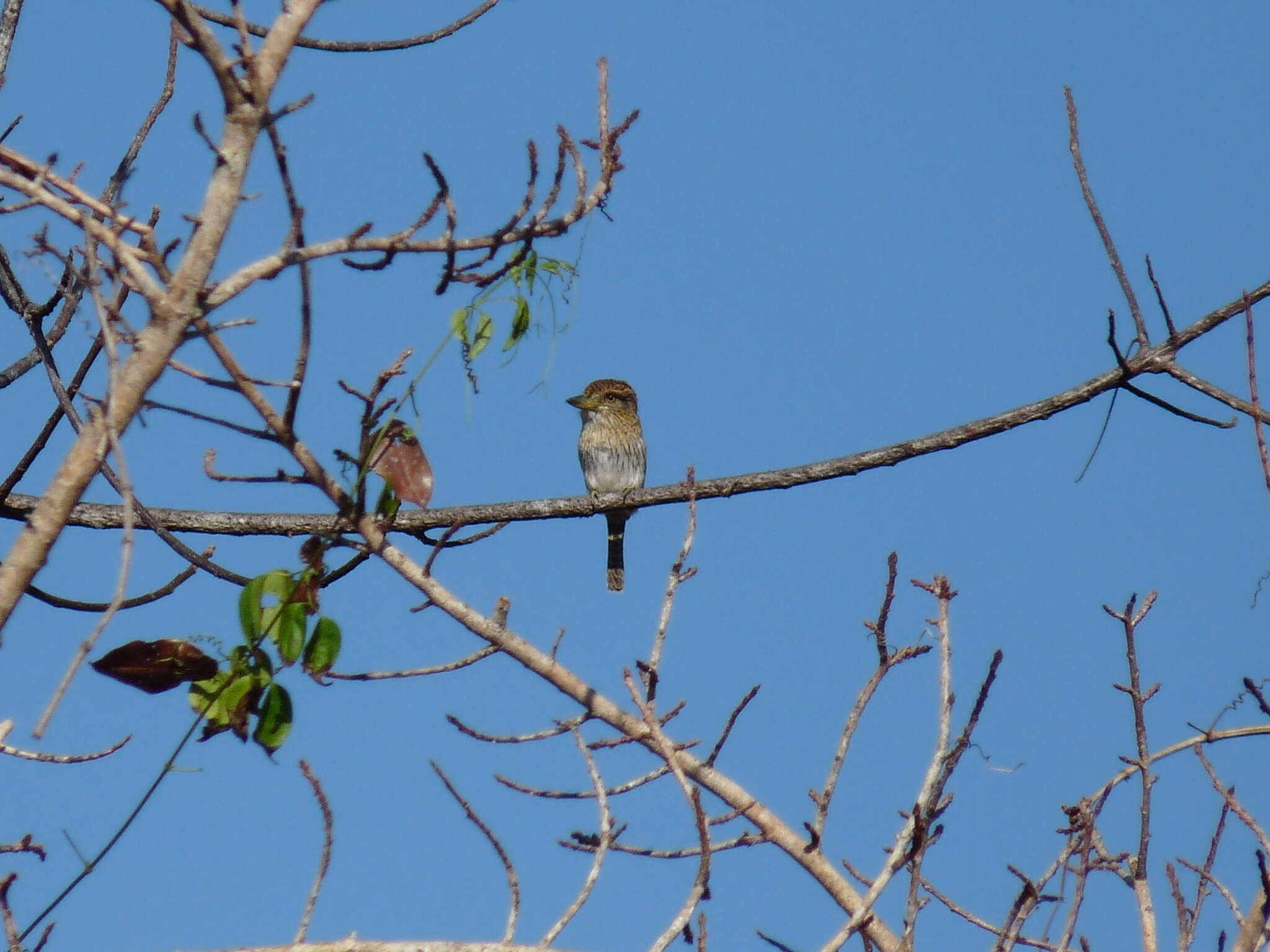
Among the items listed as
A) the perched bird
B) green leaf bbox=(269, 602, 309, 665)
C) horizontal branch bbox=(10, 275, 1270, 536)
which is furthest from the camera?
the perched bird

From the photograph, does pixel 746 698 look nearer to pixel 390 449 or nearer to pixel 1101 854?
pixel 1101 854

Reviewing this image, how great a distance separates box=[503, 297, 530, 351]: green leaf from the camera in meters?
3.82

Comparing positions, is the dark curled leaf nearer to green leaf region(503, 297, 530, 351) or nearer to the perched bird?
green leaf region(503, 297, 530, 351)

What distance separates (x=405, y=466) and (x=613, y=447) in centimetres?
612

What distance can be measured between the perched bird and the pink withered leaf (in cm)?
598

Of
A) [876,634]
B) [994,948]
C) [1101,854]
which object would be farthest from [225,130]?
[1101,854]

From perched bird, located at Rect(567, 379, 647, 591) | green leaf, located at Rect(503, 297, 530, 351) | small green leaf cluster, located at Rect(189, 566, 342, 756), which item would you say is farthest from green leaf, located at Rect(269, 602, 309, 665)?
perched bird, located at Rect(567, 379, 647, 591)

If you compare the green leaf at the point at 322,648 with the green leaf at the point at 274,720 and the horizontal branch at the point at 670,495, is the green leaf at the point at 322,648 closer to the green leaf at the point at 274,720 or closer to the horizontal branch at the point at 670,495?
the green leaf at the point at 274,720

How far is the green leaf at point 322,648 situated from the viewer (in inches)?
128

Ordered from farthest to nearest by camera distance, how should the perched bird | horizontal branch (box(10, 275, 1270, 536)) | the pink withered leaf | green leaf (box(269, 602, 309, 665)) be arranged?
1. the perched bird
2. horizontal branch (box(10, 275, 1270, 536))
3. the pink withered leaf
4. green leaf (box(269, 602, 309, 665))

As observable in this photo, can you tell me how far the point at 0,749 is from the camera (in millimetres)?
2781

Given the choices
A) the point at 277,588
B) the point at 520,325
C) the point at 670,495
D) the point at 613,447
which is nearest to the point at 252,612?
the point at 277,588

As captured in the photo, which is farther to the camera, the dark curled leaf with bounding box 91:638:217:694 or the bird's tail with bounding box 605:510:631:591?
the bird's tail with bounding box 605:510:631:591

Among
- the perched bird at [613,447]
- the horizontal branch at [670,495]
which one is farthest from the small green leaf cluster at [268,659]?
the perched bird at [613,447]
